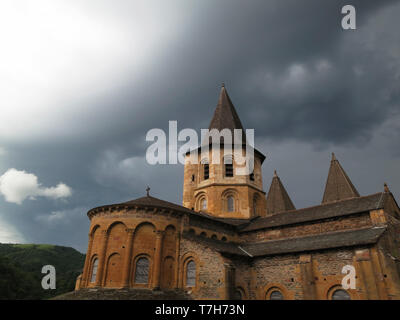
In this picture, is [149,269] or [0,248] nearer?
[149,269]

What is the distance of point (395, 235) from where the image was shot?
19891 millimetres

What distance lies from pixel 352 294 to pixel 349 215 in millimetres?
6455

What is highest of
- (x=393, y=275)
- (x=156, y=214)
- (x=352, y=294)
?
(x=156, y=214)

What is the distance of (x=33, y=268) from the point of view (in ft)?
233

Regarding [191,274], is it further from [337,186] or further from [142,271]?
[337,186]

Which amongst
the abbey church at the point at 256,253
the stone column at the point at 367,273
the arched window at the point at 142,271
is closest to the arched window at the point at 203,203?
the abbey church at the point at 256,253

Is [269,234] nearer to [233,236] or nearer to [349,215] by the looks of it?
[233,236]

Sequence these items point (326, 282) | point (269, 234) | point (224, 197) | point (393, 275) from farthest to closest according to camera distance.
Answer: point (224, 197) → point (269, 234) → point (326, 282) → point (393, 275)

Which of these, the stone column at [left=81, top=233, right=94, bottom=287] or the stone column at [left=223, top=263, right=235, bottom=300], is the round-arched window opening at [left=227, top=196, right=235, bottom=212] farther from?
the stone column at [left=81, top=233, right=94, bottom=287]

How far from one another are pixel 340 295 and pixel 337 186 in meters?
20.9

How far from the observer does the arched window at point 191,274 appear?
65.1 feet

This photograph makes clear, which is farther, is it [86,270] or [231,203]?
[231,203]

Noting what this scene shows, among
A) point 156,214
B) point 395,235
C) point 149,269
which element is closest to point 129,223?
point 156,214

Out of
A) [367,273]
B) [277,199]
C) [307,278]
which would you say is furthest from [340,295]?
[277,199]
